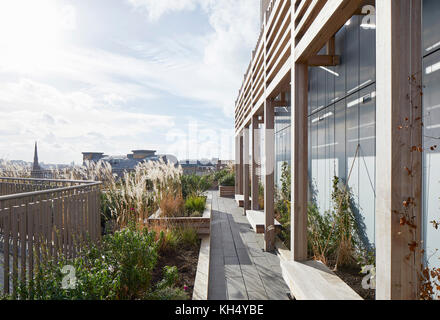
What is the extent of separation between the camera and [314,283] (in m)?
1.77

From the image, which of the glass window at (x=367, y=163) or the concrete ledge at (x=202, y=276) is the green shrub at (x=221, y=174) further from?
the glass window at (x=367, y=163)

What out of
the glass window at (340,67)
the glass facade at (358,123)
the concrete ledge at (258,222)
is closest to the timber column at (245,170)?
the concrete ledge at (258,222)

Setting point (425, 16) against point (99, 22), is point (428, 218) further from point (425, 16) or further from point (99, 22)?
point (99, 22)

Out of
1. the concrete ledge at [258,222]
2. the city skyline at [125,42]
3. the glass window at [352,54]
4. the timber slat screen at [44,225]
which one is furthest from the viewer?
the concrete ledge at [258,222]

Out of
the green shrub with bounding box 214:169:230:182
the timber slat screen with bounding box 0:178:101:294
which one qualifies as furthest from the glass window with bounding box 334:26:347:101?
the green shrub with bounding box 214:169:230:182

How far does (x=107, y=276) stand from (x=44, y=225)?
116 cm

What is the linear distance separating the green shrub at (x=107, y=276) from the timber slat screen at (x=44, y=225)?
21 cm

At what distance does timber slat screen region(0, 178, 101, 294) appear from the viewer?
207cm

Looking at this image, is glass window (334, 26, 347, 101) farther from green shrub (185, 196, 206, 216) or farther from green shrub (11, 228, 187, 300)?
green shrub (185, 196, 206, 216)

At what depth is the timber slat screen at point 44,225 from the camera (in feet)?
6.78

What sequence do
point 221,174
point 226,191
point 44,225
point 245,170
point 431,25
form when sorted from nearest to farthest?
point 431,25 < point 44,225 < point 245,170 < point 226,191 < point 221,174

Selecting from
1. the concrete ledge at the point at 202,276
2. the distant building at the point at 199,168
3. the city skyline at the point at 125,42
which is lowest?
the concrete ledge at the point at 202,276

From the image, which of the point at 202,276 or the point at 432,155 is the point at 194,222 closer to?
the point at 202,276

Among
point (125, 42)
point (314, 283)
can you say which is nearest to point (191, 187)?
point (125, 42)
